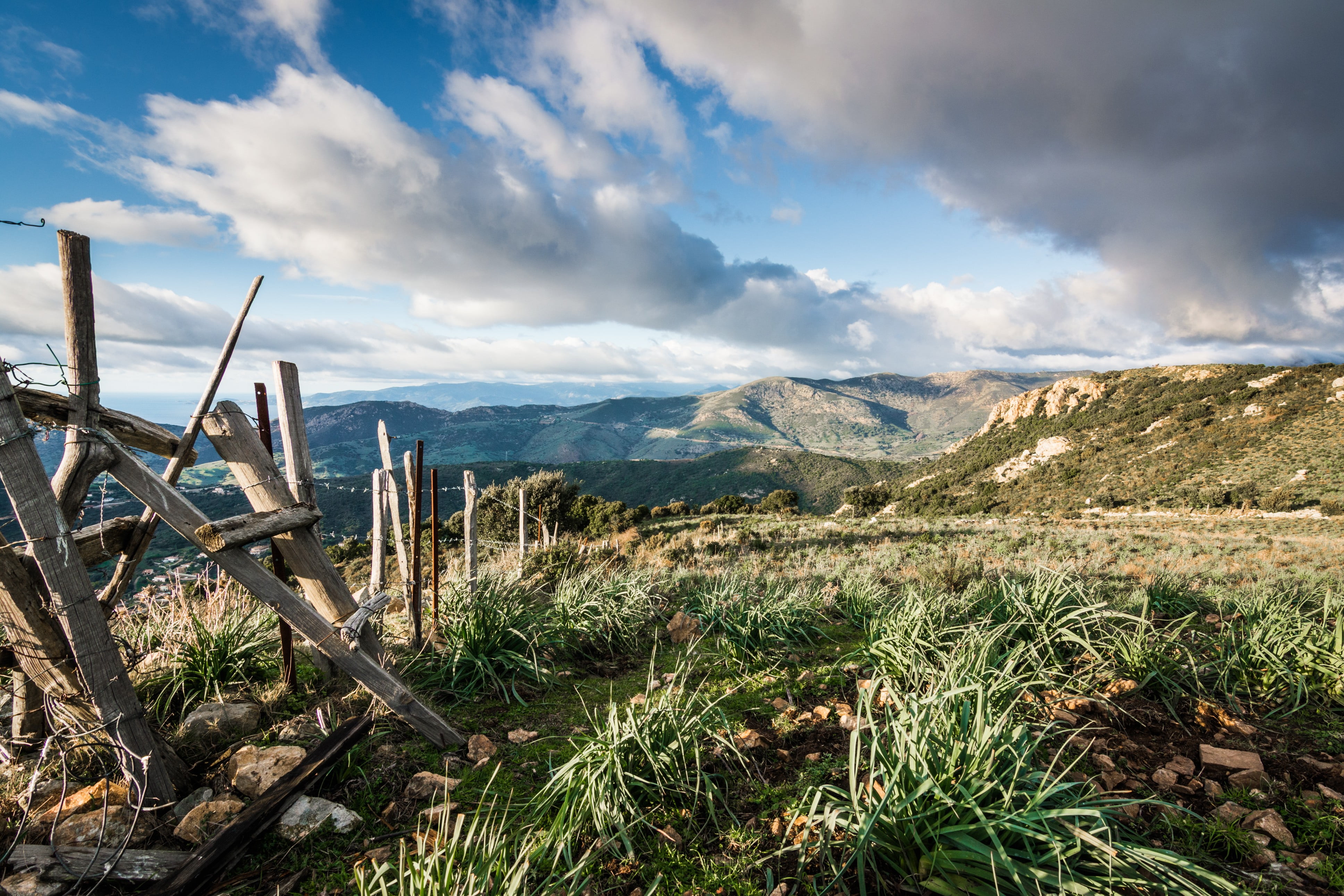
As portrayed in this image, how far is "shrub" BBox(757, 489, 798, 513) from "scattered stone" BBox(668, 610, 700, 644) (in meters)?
33.9

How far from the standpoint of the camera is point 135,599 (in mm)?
4629

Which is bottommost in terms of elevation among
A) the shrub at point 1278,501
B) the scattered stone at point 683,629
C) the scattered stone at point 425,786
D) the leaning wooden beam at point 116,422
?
the shrub at point 1278,501

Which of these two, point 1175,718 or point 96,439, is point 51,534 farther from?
point 1175,718

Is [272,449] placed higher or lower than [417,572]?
higher

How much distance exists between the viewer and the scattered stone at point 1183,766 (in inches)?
109

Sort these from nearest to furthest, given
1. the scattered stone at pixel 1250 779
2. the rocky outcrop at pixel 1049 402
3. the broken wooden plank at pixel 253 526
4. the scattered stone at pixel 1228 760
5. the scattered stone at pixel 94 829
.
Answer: the scattered stone at pixel 94 829, the scattered stone at pixel 1250 779, the scattered stone at pixel 1228 760, the broken wooden plank at pixel 253 526, the rocky outcrop at pixel 1049 402

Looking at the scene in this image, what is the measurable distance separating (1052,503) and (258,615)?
164 feet

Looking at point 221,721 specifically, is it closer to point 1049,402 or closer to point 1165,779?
point 1165,779

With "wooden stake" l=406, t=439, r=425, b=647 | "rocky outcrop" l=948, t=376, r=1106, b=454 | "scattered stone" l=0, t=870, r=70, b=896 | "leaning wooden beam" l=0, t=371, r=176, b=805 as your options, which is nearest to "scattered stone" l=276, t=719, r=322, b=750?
"leaning wooden beam" l=0, t=371, r=176, b=805

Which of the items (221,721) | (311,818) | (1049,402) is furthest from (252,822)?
(1049,402)

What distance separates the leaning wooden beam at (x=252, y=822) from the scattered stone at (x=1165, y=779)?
180 inches

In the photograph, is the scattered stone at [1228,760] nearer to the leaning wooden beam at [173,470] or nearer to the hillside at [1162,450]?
the leaning wooden beam at [173,470]


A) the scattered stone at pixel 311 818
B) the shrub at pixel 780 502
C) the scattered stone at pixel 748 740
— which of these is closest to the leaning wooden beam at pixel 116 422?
the scattered stone at pixel 311 818

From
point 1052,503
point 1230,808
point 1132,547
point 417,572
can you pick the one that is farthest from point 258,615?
point 1052,503
